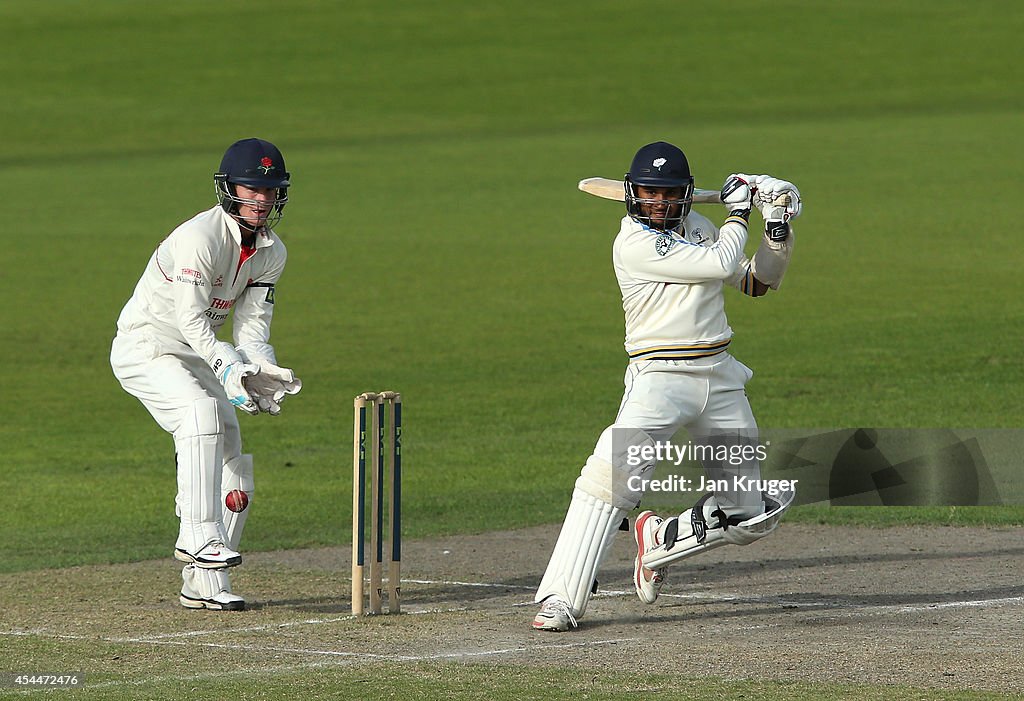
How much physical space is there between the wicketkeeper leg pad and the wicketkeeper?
1.80 metres

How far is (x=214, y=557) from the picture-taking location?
8.24 m

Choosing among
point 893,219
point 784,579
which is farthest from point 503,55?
point 784,579

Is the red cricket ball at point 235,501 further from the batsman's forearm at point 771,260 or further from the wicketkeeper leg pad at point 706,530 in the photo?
the batsman's forearm at point 771,260

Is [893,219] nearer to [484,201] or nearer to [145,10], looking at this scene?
[484,201]

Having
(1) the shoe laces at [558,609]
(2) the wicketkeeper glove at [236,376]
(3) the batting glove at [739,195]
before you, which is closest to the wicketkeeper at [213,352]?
(2) the wicketkeeper glove at [236,376]

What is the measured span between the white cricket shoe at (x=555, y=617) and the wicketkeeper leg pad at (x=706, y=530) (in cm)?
A: 65

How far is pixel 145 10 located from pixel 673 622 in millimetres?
49693

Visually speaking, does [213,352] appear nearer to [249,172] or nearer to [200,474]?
[200,474]

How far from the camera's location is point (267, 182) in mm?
8523

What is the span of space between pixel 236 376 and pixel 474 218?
66.3 feet

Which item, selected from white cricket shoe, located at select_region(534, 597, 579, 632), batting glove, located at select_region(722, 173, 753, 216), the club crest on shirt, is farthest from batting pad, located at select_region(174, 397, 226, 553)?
batting glove, located at select_region(722, 173, 753, 216)

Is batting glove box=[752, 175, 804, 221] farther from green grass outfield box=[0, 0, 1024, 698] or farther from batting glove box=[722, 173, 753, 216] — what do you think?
green grass outfield box=[0, 0, 1024, 698]

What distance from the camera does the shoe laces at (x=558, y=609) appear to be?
302 inches

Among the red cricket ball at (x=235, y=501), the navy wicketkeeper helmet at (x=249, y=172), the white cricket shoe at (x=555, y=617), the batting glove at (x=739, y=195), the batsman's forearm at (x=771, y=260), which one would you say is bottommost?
the white cricket shoe at (x=555, y=617)
